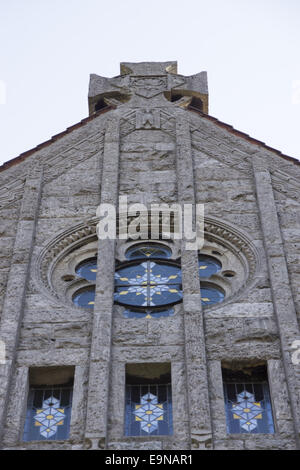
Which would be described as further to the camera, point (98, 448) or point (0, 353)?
point (0, 353)

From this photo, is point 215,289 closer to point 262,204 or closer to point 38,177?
point 262,204

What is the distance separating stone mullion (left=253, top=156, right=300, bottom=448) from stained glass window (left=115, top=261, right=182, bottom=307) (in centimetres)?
154

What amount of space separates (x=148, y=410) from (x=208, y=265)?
369 centimetres

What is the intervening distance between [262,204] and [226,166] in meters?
1.73

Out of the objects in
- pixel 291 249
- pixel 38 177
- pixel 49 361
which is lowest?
pixel 49 361

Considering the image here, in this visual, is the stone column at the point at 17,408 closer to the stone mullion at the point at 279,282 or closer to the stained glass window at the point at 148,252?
the stone mullion at the point at 279,282

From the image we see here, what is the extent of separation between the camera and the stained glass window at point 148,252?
15.8 m

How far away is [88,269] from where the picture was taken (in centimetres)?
1551

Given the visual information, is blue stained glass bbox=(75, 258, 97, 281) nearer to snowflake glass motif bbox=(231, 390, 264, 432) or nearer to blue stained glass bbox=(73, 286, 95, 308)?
blue stained glass bbox=(73, 286, 95, 308)

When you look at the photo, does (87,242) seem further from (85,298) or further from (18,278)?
(18,278)

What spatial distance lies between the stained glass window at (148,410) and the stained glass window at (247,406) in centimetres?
79

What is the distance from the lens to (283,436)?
11438 millimetres

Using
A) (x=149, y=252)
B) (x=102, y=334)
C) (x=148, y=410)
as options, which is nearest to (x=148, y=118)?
(x=149, y=252)
